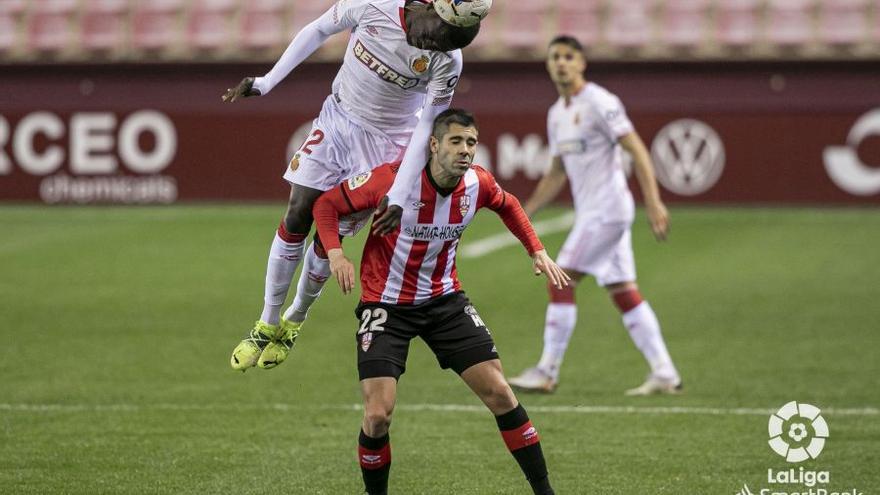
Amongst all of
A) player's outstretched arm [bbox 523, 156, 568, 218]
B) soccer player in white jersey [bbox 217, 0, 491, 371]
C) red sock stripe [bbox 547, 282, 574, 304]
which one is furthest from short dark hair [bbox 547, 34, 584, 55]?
soccer player in white jersey [bbox 217, 0, 491, 371]

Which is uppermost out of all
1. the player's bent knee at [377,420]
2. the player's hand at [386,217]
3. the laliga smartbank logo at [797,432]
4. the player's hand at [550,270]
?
the player's hand at [386,217]

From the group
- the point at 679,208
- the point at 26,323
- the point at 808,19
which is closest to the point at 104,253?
the point at 26,323

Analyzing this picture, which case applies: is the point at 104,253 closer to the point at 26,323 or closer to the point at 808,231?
the point at 26,323

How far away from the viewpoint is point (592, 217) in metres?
9.78

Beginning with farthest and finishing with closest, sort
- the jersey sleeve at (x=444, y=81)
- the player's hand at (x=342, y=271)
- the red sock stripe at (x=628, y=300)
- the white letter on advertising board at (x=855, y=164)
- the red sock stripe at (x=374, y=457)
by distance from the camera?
the white letter on advertising board at (x=855, y=164) < the red sock stripe at (x=628, y=300) < the jersey sleeve at (x=444, y=81) < the red sock stripe at (x=374, y=457) < the player's hand at (x=342, y=271)

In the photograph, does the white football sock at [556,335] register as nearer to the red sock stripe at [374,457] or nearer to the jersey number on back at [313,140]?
the jersey number on back at [313,140]

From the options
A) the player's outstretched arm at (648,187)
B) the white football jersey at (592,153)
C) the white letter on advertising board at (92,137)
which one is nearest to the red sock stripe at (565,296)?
the white football jersey at (592,153)

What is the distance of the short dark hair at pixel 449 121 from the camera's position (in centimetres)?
640

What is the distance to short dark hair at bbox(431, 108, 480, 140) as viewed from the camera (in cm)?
640

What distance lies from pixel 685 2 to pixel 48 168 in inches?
402

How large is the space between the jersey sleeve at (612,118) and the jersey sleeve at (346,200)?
131 inches

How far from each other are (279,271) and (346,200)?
1.02 meters

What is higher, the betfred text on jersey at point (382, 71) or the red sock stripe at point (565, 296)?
the betfred text on jersey at point (382, 71)

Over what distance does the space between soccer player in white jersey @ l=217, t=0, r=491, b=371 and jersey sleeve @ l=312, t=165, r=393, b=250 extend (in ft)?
1.26
